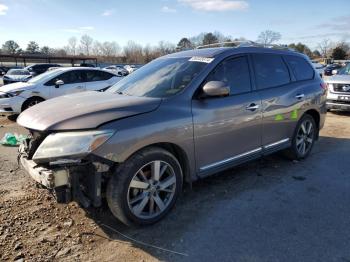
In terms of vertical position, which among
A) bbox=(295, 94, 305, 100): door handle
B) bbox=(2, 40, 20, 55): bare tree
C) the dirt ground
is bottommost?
the dirt ground

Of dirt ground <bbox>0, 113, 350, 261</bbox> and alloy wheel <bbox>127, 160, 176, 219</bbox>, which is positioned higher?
alloy wheel <bbox>127, 160, 176, 219</bbox>

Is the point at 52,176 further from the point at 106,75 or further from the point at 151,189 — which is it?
the point at 106,75

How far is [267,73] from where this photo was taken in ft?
16.6

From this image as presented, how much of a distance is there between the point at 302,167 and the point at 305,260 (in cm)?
273

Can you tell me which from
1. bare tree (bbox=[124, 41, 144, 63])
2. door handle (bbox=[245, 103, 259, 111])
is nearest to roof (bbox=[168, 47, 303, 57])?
door handle (bbox=[245, 103, 259, 111])

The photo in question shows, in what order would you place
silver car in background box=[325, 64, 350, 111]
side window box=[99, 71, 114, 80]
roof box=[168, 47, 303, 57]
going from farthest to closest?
side window box=[99, 71, 114, 80], silver car in background box=[325, 64, 350, 111], roof box=[168, 47, 303, 57]

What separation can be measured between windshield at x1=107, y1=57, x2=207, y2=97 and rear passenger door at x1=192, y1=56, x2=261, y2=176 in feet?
0.79

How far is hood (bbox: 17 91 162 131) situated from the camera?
10.8ft

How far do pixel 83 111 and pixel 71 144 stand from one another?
1.43 feet

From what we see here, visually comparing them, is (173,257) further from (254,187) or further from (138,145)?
(254,187)

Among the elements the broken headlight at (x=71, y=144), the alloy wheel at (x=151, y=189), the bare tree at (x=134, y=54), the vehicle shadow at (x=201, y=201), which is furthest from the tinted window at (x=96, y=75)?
the bare tree at (x=134, y=54)

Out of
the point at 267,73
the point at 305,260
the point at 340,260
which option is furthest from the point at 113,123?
the point at 267,73

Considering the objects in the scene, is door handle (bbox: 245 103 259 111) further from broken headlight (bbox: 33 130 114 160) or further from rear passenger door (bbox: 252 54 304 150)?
broken headlight (bbox: 33 130 114 160)

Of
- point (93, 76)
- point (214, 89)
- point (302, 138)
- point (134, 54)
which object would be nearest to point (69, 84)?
point (93, 76)
